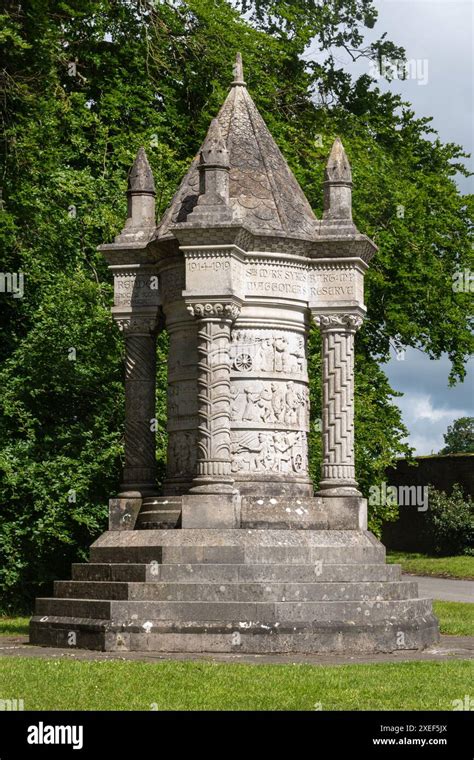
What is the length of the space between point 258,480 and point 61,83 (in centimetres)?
1527

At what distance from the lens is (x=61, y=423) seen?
25031 mm

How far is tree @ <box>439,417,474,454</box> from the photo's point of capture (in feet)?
273

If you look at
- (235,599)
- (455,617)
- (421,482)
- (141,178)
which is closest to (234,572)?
(235,599)

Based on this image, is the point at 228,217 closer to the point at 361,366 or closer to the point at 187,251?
the point at 187,251

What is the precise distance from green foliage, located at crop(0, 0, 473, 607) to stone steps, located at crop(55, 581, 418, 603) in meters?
8.59

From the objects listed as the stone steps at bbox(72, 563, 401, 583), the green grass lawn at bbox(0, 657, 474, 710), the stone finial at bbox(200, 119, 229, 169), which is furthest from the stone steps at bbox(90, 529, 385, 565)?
the stone finial at bbox(200, 119, 229, 169)

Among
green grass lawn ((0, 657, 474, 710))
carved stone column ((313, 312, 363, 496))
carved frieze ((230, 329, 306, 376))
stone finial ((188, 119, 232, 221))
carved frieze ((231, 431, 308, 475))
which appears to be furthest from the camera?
carved stone column ((313, 312, 363, 496))

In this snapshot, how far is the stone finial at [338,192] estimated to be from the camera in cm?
1778

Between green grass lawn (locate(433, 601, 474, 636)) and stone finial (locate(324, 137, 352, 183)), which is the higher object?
stone finial (locate(324, 137, 352, 183))

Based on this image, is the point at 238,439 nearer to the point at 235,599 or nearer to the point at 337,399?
the point at 337,399

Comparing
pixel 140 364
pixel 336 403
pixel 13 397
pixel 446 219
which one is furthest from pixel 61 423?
pixel 446 219

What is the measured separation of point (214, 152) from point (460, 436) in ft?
236

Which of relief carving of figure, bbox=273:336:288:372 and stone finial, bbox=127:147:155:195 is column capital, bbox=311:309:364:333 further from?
stone finial, bbox=127:147:155:195

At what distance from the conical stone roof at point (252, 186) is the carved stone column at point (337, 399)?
4.07ft
